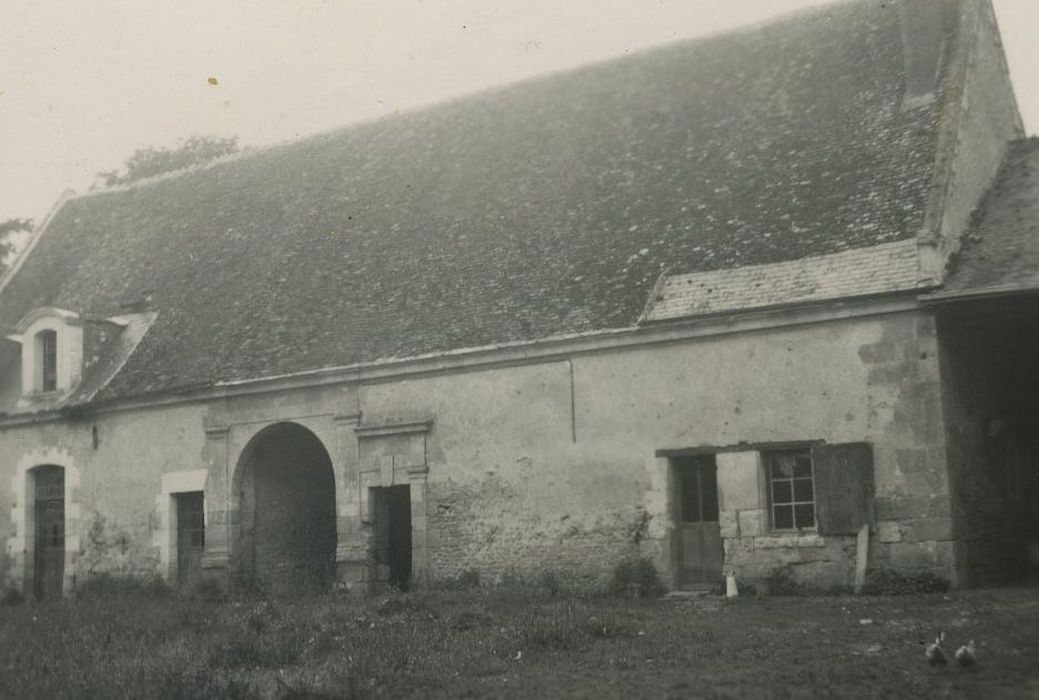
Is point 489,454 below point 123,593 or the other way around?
the other way around

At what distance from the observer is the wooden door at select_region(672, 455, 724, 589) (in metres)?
14.4

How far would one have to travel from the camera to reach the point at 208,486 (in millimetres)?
18859

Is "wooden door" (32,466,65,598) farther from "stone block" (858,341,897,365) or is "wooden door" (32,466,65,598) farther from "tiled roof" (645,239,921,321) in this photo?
"stone block" (858,341,897,365)

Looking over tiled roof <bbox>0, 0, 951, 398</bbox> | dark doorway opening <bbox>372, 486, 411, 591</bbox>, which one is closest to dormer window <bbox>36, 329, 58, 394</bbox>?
tiled roof <bbox>0, 0, 951, 398</bbox>

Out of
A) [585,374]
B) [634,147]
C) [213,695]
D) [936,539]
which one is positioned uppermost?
[634,147]

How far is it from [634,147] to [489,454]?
5.74m

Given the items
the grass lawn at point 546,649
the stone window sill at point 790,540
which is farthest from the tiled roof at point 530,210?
the grass lawn at point 546,649

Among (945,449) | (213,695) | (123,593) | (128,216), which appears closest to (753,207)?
(945,449)

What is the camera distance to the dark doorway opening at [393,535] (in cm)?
1731

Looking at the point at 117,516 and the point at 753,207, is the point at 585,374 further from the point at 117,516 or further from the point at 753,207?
the point at 117,516

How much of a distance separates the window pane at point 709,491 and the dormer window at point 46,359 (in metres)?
13.3

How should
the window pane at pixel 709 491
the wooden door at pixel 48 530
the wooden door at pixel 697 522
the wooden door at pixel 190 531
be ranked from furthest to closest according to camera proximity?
the wooden door at pixel 48 530 → the wooden door at pixel 190 531 → the window pane at pixel 709 491 → the wooden door at pixel 697 522

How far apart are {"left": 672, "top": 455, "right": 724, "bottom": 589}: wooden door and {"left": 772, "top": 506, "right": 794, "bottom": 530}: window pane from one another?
0.79 m

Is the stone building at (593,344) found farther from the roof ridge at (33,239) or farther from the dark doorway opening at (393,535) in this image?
the roof ridge at (33,239)
